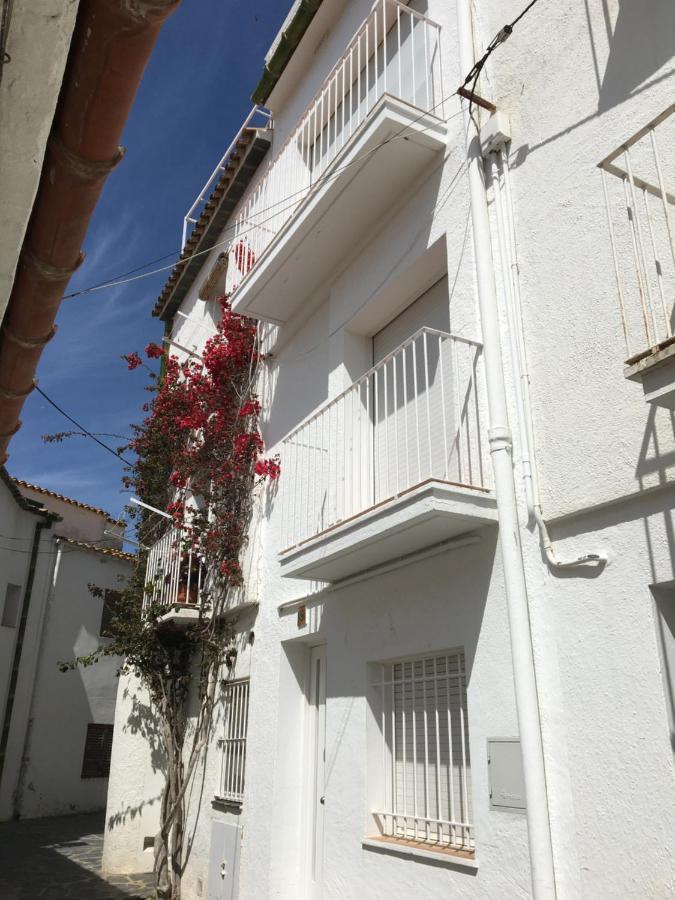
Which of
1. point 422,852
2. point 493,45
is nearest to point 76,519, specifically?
point 422,852

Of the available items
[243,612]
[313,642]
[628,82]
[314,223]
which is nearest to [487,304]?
[628,82]

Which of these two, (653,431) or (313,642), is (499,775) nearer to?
(653,431)

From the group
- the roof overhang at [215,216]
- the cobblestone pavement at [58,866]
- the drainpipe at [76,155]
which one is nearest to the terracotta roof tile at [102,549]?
the cobblestone pavement at [58,866]

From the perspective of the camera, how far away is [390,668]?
6.05 m

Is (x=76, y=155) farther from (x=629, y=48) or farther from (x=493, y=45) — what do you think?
(x=493, y=45)

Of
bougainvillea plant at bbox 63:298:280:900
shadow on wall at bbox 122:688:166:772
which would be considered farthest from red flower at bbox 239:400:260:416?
shadow on wall at bbox 122:688:166:772

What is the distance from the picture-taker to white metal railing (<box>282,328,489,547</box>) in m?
5.39

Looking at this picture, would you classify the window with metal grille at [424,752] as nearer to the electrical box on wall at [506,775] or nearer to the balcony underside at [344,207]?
the electrical box on wall at [506,775]

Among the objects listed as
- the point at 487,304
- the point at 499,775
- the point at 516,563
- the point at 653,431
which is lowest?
the point at 499,775

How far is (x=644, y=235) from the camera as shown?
14.3 feet

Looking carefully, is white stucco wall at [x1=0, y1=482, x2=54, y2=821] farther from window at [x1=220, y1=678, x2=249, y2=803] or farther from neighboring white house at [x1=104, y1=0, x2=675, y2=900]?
window at [x1=220, y1=678, x2=249, y2=803]

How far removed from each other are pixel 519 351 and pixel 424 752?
297 cm

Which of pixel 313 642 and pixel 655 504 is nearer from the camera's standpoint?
pixel 655 504

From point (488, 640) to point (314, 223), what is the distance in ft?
14.5
